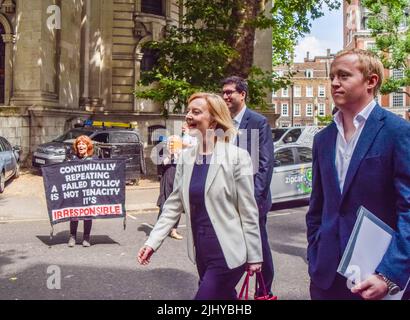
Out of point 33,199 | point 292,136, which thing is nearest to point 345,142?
point 33,199

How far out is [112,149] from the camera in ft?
56.2

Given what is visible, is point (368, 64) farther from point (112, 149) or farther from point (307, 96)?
point (307, 96)

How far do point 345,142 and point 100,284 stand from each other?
4000 millimetres

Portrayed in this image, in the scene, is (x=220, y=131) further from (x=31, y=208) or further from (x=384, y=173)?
(x=31, y=208)

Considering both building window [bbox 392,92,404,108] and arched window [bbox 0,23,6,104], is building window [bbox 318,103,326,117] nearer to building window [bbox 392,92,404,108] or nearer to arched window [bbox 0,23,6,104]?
building window [bbox 392,92,404,108]

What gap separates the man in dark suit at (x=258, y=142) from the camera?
15.4 ft

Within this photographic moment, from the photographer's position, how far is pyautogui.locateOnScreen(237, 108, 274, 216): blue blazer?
4.66 metres

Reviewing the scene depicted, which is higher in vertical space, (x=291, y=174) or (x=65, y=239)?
(x=291, y=174)

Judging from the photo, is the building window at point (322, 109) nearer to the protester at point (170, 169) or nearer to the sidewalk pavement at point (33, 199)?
the sidewalk pavement at point (33, 199)

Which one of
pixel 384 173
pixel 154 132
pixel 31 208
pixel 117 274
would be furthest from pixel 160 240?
pixel 154 132

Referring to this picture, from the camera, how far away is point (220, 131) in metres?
3.55

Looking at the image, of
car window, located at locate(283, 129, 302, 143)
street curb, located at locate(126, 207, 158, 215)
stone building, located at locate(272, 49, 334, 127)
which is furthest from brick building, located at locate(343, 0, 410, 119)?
street curb, located at locate(126, 207, 158, 215)

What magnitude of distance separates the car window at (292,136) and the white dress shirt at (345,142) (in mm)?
18958

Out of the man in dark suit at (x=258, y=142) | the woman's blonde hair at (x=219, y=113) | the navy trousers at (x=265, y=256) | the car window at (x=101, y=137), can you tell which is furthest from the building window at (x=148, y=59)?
the woman's blonde hair at (x=219, y=113)
